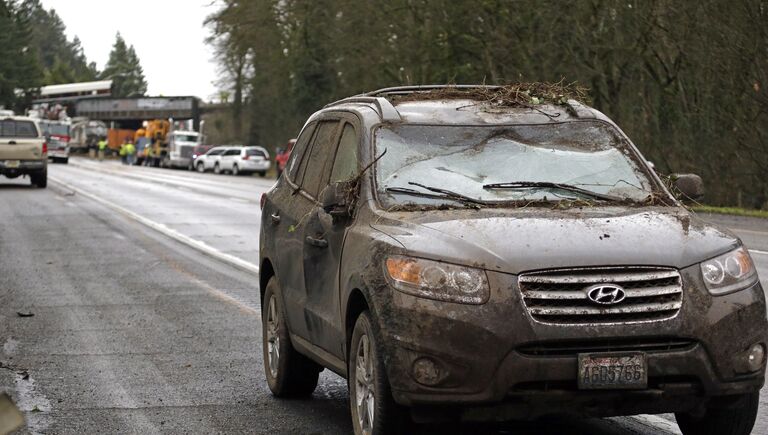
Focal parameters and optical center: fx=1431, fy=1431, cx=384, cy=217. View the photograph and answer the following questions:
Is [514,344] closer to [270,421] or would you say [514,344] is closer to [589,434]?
[589,434]

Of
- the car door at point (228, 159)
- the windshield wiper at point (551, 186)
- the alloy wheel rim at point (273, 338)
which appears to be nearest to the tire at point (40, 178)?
the car door at point (228, 159)

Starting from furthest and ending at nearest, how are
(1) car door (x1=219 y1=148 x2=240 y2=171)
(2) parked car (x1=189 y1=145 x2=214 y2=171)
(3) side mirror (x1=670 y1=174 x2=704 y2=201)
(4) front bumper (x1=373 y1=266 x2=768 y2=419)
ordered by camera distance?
(2) parked car (x1=189 y1=145 x2=214 y2=171)
(1) car door (x1=219 y1=148 x2=240 y2=171)
(3) side mirror (x1=670 y1=174 x2=704 y2=201)
(4) front bumper (x1=373 y1=266 x2=768 y2=419)

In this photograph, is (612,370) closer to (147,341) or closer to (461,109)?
(461,109)

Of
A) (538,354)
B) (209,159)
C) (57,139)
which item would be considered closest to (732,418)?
(538,354)

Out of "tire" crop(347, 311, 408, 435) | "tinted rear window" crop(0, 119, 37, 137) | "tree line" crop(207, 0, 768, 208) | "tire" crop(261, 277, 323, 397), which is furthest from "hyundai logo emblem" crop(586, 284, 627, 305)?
"tinted rear window" crop(0, 119, 37, 137)

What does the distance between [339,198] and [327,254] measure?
1.28ft

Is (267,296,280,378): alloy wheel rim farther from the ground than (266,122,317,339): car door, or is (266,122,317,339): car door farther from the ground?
(266,122,317,339): car door

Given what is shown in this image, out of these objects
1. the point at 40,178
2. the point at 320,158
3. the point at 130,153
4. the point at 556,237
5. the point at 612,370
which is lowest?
the point at 130,153

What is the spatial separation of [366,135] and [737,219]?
18.7 metres

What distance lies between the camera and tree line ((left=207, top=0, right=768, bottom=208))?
29391 millimetres

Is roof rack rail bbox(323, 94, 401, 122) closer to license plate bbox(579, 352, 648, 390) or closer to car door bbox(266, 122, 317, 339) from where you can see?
car door bbox(266, 122, 317, 339)

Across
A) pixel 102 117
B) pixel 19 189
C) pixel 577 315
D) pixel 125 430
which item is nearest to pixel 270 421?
pixel 125 430

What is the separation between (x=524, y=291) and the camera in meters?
5.70

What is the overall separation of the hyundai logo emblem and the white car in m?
59.9
